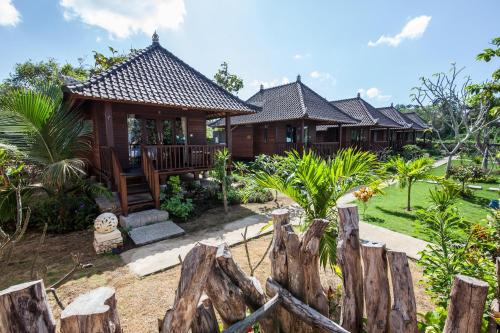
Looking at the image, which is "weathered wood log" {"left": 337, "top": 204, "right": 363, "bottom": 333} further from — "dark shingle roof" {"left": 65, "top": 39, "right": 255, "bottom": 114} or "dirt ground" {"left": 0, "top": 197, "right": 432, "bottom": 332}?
"dark shingle roof" {"left": 65, "top": 39, "right": 255, "bottom": 114}

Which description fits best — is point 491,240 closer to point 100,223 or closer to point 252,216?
point 252,216

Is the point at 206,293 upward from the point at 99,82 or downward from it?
downward

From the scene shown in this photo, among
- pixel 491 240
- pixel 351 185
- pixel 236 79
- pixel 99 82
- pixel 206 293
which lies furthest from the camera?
pixel 236 79

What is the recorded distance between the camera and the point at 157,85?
794cm

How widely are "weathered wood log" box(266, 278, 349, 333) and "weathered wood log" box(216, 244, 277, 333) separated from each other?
16cm

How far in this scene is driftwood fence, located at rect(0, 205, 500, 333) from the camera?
114cm

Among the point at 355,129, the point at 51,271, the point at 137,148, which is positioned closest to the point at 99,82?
the point at 137,148

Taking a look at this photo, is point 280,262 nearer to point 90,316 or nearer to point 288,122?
point 90,316

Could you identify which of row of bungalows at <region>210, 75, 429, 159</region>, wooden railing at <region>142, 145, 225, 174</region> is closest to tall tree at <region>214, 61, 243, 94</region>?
row of bungalows at <region>210, 75, 429, 159</region>

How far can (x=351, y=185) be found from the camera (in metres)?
2.82

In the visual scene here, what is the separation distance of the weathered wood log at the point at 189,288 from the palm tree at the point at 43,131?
15.1 feet

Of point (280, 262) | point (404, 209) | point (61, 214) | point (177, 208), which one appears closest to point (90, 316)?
point (280, 262)

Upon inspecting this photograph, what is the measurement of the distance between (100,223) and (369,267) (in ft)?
16.2

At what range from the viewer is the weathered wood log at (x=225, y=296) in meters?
1.72
